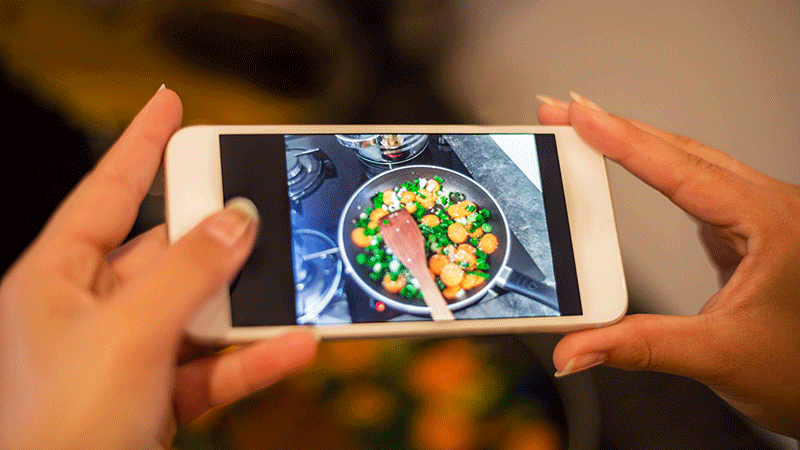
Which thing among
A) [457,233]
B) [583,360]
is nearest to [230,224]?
[457,233]

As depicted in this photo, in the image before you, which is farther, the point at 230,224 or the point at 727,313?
the point at 727,313

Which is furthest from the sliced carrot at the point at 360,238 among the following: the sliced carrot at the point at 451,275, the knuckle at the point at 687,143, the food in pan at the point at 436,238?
the knuckle at the point at 687,143

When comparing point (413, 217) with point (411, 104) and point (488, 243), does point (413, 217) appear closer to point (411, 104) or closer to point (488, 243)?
point (488, 243)

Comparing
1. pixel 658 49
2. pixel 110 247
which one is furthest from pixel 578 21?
pixel 110 247

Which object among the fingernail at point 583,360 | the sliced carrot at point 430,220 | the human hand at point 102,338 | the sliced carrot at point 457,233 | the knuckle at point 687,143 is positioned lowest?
the fingernail at point 583,360

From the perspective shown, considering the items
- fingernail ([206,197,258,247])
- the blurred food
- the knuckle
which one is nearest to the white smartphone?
fingernail ([206,197,258,247])

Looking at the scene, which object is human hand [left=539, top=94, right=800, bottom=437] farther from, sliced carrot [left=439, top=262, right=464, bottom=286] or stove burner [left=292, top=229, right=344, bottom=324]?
stove burner [left=292, top=229, right=344, bottom=324]

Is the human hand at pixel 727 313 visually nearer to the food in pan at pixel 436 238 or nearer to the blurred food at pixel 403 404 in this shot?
the food in pan at pixel 436 238
